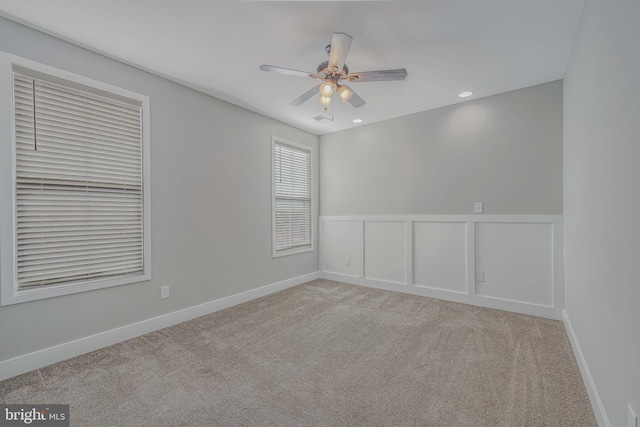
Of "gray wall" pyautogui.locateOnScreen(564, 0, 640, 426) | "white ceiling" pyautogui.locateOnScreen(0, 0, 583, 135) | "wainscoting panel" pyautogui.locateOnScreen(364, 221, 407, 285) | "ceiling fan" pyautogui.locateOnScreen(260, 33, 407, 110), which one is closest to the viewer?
"gray wall" pyautogui.locateOnScreen(564, 0, 640, 426)

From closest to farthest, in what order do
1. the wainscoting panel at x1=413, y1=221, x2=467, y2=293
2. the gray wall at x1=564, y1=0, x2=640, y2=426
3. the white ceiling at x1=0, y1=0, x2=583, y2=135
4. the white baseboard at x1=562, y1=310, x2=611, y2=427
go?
the gray wall at x1=564, y1=0, x2=640, y2=426 < the white baseboard at x1=562, y1=310, x2=611, y2=427 < the white ceiling at x1=0, y1=0, x2=583, y2=135 < the wainscoting panel at x1=413, y1=221, x2=467, y2=293

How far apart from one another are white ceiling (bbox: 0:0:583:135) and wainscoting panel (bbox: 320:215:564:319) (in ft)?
5.36

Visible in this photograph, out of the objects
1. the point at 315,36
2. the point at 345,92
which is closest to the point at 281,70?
the point at 315,36

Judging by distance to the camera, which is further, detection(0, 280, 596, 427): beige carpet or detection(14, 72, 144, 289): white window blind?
detection(14, 72, 144, 289): white window blind

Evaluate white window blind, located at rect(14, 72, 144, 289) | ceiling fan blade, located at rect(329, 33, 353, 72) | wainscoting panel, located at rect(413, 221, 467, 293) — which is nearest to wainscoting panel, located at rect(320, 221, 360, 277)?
wainscoting panel, located at rect(413, 221, 467, 293)

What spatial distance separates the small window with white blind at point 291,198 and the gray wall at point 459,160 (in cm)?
48

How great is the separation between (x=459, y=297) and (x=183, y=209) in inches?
137

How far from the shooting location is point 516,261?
3094mm

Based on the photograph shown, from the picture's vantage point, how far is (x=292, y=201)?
4395mm

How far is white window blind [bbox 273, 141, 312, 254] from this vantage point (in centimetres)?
411

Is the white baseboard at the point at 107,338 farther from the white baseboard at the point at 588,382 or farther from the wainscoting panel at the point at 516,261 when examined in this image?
the white baseboard at the point at 588,382

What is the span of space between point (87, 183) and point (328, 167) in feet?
10.7

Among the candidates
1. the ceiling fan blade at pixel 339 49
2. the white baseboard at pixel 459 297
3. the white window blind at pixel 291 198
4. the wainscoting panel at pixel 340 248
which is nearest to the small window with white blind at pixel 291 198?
the white window blind at pixel 291 198

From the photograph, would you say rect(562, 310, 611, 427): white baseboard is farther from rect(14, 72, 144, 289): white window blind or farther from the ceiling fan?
rect(14, 72, 144, 289): white window blind
